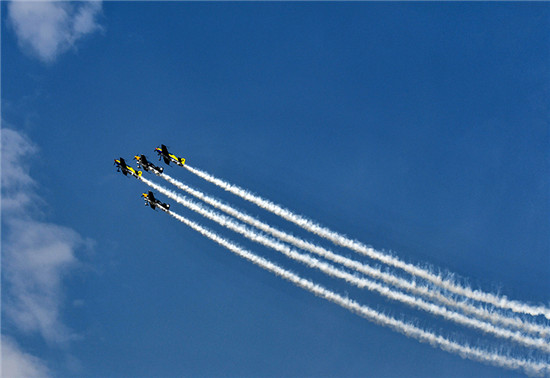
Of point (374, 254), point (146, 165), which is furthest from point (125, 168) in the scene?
point (374, 254)

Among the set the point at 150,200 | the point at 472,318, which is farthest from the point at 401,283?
the point at 150,200

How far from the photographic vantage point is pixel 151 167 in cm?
9188

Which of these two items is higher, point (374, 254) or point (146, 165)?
point (146, 165)

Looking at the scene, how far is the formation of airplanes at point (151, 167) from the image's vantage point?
9063 cm

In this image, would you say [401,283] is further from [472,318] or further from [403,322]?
[472,318]

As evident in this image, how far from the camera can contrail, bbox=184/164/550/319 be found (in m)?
72.3

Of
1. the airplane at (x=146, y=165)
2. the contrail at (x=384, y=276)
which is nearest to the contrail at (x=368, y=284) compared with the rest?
the contrail at (x=384, y=276)

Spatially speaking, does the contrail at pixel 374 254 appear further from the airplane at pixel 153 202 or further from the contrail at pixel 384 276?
the airplane at pixel 153 202

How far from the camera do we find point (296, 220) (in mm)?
82188

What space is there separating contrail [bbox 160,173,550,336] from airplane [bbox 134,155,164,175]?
8246mm

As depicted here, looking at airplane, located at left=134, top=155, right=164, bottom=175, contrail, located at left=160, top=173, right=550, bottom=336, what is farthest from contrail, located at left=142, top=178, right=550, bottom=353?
airplane, located at left=134, top=155, right=164, bottom=175

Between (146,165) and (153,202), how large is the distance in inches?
238

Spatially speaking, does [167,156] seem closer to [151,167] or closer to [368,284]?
[151,167]

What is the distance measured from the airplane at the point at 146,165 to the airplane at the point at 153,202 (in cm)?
372
